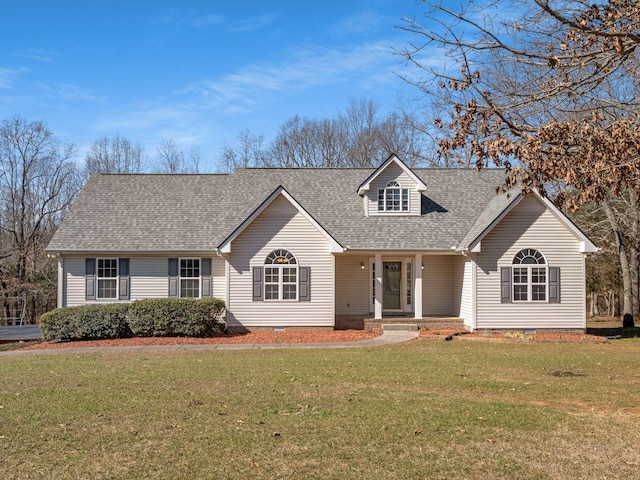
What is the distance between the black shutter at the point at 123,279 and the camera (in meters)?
23.9

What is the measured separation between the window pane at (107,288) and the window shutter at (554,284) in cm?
1570

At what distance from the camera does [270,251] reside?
23203 millimetres

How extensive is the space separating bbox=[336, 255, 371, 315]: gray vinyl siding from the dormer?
2.07 metres

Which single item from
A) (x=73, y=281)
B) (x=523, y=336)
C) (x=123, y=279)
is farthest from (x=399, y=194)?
(x=73, y=281)

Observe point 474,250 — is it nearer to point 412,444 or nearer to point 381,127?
point 412,444

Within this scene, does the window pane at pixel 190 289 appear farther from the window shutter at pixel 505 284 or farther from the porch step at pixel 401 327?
the window shutter at pixel 505 284

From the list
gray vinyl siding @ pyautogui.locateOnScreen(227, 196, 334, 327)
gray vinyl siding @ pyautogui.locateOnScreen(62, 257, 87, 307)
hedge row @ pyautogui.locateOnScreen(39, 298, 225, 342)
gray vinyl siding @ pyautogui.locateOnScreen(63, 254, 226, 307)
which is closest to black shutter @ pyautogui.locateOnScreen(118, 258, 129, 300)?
gray vinyl siding @ pyautogui.locateOnScreen(63, 254, 226, 307)

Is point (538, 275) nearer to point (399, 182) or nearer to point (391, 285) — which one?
point (391, 285)

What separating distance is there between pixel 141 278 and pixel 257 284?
14.7ft

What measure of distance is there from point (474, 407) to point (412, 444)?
8.37 feet

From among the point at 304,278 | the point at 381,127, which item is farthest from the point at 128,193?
the point at 381,127

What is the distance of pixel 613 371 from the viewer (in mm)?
14602

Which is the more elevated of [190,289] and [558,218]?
[558,218]

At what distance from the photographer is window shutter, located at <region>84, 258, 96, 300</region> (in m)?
23.8
